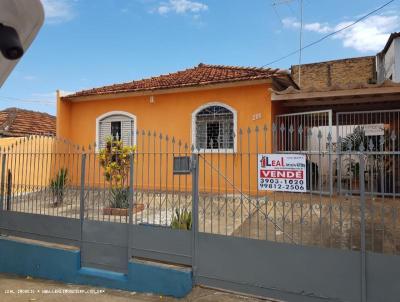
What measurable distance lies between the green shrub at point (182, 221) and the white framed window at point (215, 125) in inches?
183

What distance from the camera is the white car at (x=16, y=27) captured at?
3.72 feet

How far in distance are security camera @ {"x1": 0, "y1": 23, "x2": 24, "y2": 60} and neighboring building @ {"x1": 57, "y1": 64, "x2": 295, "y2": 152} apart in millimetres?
7323

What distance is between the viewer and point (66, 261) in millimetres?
5707

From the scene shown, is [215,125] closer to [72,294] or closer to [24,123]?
[72,294]

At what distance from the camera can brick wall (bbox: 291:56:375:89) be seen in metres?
16.9

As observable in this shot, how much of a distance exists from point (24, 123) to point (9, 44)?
57.5 ft

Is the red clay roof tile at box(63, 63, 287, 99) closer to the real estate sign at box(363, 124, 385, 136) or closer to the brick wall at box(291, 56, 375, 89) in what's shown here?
the real estate sign at box(363, 124, 385, 136)

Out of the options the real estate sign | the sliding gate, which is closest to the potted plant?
the sliding gate

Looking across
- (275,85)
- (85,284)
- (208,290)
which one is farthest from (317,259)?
(275,85)

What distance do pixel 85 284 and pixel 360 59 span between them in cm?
1667

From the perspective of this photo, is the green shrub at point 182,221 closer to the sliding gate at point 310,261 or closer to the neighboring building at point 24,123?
the sliding gate at point 310,261

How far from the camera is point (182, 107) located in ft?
34.6

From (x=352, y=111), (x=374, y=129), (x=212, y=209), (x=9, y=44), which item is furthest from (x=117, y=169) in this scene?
(x=352, y=111)

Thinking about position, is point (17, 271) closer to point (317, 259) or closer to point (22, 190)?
point (22, 190)
